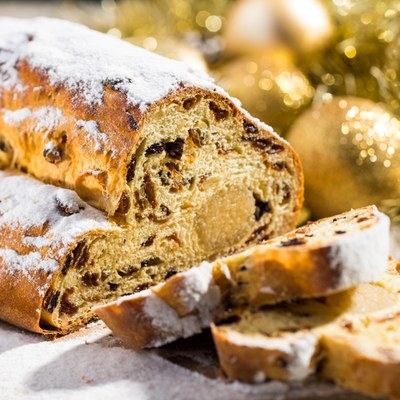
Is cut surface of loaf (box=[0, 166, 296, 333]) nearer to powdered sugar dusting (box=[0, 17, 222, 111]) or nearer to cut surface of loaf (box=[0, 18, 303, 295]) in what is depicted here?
cut surface of loaf (box=[0, 18, 303, 295])

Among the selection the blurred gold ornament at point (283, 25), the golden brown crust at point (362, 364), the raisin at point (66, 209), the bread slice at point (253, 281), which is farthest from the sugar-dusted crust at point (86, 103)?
the blurred gold ornament at point (283, 25)

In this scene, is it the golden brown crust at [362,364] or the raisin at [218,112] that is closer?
the golden brown crust at [362,364]

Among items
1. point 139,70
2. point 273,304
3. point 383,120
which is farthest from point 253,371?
point 383,120

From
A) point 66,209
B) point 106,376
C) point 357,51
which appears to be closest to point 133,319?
point 106,376

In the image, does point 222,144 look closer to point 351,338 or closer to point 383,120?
point 383,120

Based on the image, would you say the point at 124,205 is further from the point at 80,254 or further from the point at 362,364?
the point at 362,364

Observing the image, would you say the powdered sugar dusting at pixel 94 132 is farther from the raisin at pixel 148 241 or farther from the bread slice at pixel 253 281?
the bread slice at pixel 253 281
